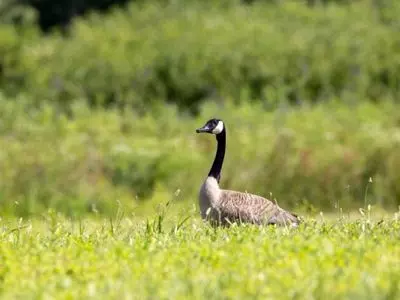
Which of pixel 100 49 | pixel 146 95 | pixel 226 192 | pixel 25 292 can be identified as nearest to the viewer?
pixel 25 292

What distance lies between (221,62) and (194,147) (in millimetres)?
5636

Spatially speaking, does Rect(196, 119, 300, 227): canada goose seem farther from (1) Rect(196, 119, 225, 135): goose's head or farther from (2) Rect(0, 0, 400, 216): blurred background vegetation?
(2) Rect(0, 0, 400, 216): blurred background vegetation

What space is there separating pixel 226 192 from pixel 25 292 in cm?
484

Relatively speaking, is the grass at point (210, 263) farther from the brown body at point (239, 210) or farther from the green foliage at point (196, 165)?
the green foliage at point (196, 165)

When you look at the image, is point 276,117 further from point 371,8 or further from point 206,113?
point 371,8

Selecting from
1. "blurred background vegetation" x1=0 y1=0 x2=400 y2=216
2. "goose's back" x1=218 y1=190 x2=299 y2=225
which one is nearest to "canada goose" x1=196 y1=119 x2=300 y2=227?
"goose's back" x1=218 y1=190 x2=299 y2=225

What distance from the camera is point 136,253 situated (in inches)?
327

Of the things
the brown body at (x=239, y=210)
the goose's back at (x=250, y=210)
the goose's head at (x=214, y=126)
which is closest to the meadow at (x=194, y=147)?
the brown body at (x=239, y=210)

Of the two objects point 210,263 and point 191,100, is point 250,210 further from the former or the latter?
point 191,100

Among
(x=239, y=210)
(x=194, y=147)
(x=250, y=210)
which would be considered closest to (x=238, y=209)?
(x=239, y=210)

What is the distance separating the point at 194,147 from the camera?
20312 millimetres

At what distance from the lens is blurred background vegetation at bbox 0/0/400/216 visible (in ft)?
62.6

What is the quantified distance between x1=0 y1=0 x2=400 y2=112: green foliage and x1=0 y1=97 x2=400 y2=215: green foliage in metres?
3.80

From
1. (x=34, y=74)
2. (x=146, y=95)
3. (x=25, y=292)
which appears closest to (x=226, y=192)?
(x=25, y=292)
